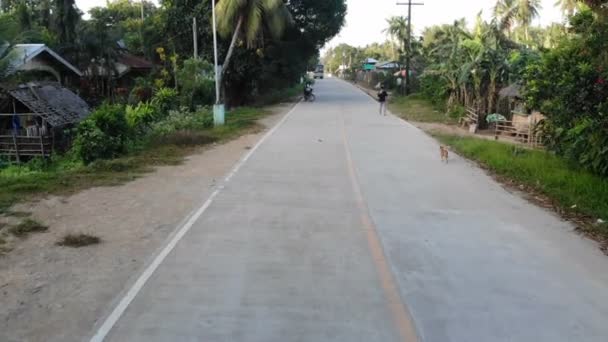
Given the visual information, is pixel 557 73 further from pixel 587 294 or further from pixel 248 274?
pixel 248 274

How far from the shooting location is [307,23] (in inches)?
1531

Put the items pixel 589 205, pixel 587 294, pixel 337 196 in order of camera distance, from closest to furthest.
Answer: pixel 587 294 → pixel 589 205 → pixel 337 196

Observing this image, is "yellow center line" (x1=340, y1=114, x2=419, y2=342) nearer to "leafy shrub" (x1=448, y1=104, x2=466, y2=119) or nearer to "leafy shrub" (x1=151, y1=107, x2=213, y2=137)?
"leafy shrub" (x1=151, y1=107, x2=213, y2=137)

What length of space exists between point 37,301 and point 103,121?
34.4 ft

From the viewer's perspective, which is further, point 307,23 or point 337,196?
point 307,23

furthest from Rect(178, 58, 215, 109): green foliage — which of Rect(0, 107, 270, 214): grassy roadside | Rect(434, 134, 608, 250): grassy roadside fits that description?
Rect(434, 134, 608, 250): grassy roadside

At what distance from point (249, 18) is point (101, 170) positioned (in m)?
18.9

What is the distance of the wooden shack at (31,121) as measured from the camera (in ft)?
66.2

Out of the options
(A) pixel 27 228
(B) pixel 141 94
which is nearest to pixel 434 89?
(B) pixel 141 94

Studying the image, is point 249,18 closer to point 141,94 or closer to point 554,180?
point 141,94

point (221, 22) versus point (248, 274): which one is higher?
point (221, 22)

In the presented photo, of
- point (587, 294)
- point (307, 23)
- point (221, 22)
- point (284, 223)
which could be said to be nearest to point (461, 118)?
point (221, 22)

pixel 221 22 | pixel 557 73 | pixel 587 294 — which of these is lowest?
pixel 587 294

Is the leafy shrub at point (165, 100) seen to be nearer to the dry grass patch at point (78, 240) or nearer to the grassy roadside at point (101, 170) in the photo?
the grassy roadside at point (101, 170)
